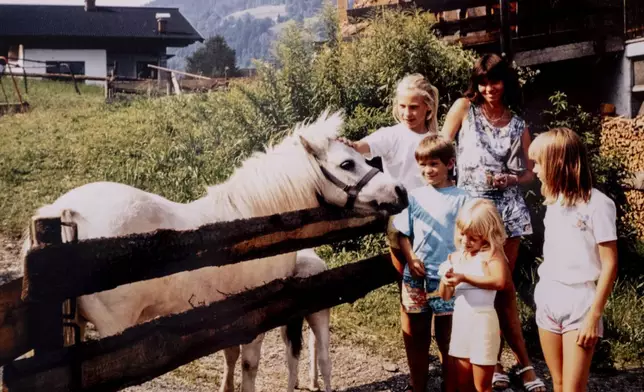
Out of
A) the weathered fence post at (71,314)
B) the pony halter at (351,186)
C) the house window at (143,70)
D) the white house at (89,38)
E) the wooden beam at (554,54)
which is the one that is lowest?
the weathered fence post at (71,314)

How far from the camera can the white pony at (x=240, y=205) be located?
3367mm

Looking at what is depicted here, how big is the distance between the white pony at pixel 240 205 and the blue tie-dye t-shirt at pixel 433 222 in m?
0.31

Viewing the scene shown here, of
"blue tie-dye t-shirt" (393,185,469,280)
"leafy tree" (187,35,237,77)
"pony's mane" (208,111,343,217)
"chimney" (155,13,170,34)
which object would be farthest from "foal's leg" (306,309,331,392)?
"chimney" (155,13,170,34)

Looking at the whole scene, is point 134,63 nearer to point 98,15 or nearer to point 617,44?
point 98,15

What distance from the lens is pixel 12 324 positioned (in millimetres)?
2574

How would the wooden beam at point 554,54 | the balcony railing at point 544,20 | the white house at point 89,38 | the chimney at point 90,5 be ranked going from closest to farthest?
the balcony railing at point 544,20 < the wooden beam at point 554,54 < the white house at point 89,38 < the chimney at point 90,5

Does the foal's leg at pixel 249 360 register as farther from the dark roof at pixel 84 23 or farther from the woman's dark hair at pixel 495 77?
the dark roof at pixel 84 23

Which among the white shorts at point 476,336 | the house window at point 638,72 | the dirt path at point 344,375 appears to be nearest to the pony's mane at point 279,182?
the white shorts at point 476,336

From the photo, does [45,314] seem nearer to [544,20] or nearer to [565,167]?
[565,167]

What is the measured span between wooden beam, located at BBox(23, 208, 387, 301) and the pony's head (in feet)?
0.45

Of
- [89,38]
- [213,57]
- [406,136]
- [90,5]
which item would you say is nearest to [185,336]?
[406,136]

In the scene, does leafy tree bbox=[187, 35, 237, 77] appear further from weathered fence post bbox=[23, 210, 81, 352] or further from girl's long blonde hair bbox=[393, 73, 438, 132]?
weathered fence post bbox=[23, 210, 81, 352]

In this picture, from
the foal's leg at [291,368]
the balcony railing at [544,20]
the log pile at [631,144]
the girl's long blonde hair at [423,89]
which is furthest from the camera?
the balcony railing at [544,20]

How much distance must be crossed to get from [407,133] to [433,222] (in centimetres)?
72
